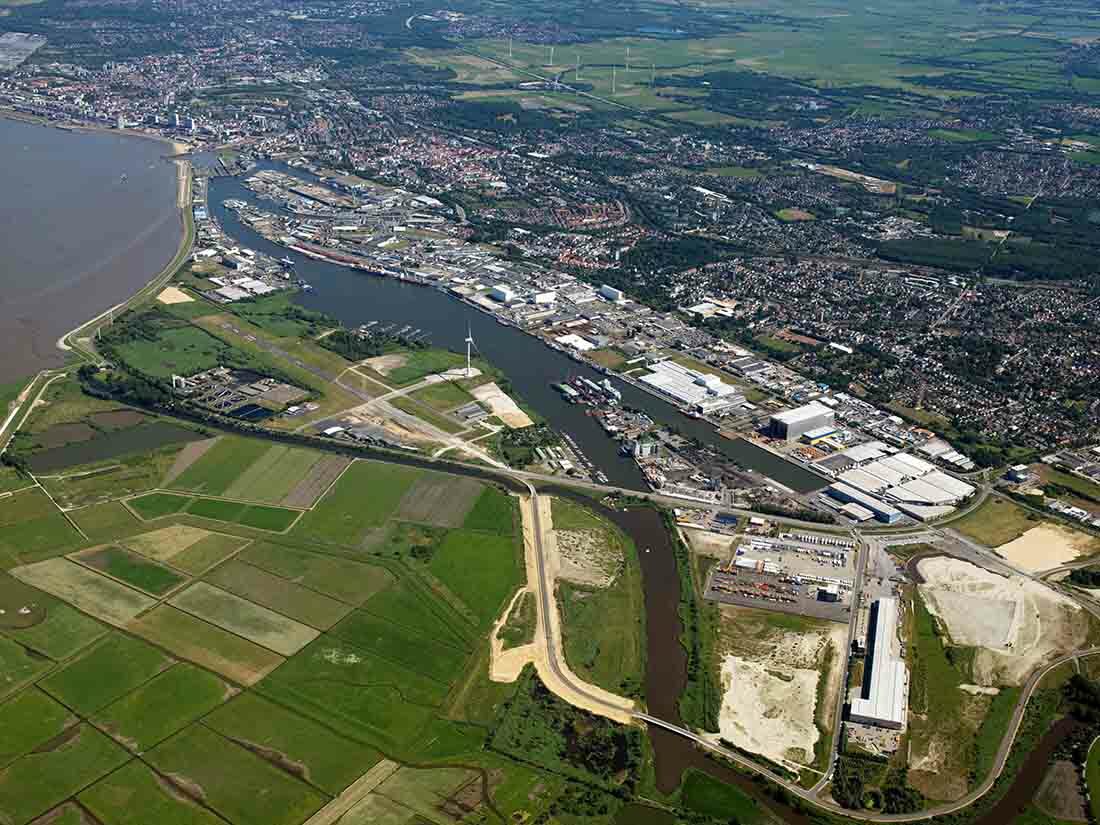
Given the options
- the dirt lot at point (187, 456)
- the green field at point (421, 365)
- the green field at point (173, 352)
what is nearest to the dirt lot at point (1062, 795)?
the dirt lot at point (187, 456)

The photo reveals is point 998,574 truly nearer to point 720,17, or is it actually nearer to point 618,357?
point 618,357

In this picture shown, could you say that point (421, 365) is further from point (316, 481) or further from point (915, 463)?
point (915, 463)

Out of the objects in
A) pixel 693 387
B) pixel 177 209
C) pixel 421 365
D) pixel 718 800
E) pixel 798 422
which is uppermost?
pixel 177 209

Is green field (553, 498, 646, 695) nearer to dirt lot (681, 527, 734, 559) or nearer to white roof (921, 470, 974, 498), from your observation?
dirt lot (681, 527, 734, 559)

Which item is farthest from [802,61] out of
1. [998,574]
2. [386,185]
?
[998,574]

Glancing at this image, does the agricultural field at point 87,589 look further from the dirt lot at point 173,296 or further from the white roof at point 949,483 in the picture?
the white roof at point 949,483

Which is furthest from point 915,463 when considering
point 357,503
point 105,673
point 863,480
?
point 105,673
